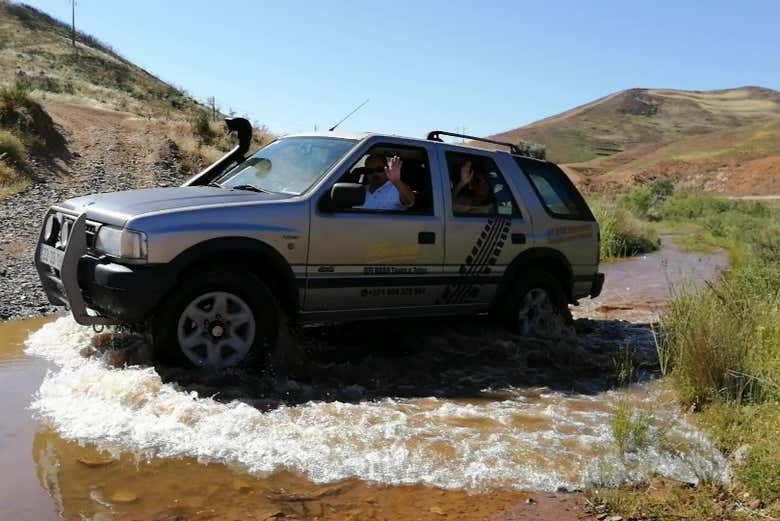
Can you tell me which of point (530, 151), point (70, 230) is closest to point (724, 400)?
point (70, 230)

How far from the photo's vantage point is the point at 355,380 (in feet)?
17.9

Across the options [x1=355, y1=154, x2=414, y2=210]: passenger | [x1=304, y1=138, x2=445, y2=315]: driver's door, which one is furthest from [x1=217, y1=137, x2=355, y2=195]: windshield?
[x1=355, y1=154, x2=414, y2=210]: passenger

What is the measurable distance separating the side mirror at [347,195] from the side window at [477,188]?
1212mm

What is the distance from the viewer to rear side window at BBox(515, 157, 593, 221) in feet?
23.4

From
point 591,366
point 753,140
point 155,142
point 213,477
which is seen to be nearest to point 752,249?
point 591,366

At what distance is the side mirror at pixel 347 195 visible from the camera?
17.1ft

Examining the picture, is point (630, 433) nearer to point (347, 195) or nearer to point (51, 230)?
point (347, 195)

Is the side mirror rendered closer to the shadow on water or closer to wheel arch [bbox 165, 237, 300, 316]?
wheel arch [bbox 165, 237, 300, 316]

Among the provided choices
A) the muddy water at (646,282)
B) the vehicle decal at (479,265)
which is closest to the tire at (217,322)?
the vehicle decal at (479,265)

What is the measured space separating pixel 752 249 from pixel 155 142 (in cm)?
1920

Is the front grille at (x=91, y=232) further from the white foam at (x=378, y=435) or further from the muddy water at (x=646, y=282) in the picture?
the muddy water at (x=646, y=282)

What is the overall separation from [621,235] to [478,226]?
10337 mm

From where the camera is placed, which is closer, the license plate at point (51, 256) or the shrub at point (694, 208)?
the license plate at point (51, 256)

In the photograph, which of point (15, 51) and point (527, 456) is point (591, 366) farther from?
point (15, 51)
